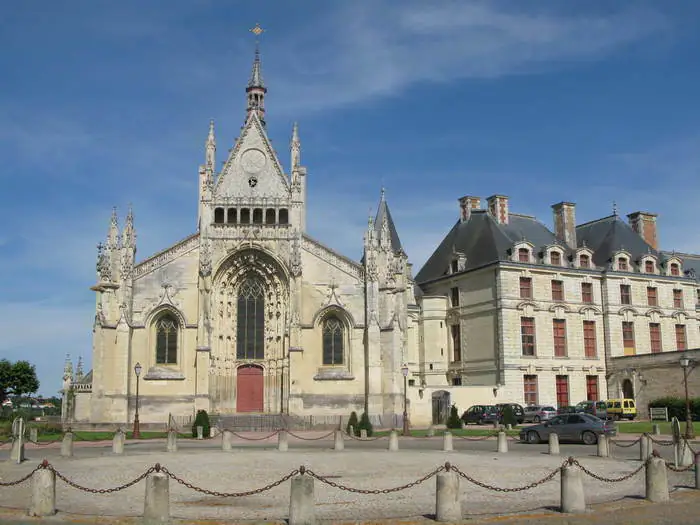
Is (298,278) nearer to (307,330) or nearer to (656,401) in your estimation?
(307,330)

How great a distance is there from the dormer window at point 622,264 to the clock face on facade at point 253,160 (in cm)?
2784

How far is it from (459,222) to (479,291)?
870cm

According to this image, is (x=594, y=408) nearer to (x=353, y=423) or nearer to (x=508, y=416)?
(x=508, y=416)

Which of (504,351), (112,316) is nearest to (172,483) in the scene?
(112,316)

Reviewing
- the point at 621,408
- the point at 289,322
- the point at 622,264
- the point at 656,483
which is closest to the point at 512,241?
the point at 622,264

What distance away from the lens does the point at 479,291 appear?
55.6 m

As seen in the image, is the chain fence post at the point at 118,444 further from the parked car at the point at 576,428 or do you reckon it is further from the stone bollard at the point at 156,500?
the parked car at the point at 576,428

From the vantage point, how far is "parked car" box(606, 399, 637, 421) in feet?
164

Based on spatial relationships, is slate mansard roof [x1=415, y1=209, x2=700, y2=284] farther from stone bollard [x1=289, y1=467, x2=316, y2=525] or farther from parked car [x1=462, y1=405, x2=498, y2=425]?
stone bollard [x1=289, y1=467, x2=316, y2=525]

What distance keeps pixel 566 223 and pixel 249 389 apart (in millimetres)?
28803

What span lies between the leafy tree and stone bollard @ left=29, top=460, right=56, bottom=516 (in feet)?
202

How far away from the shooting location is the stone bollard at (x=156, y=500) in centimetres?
1239

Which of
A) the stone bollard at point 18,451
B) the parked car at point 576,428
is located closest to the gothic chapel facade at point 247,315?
the parked car at point 576,428

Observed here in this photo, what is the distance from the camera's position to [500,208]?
5956 centimetres
